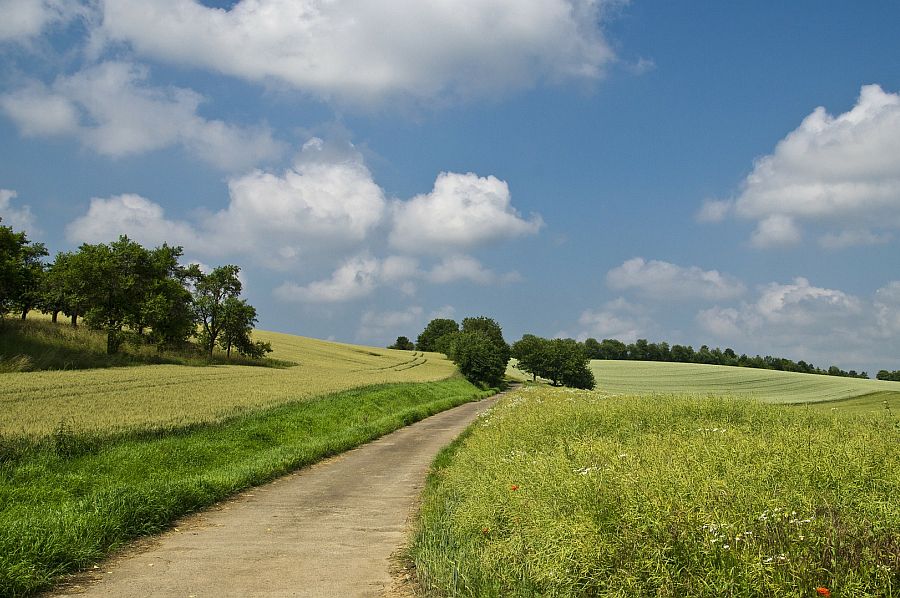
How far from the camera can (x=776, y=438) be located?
319 inches

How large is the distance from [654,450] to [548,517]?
240 centimetres

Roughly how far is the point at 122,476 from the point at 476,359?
230ft

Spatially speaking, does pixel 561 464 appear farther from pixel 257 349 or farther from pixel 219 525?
pixel 257 349

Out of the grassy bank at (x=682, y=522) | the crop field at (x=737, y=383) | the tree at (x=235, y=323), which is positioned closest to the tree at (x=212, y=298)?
the tree at (x=235, y=323)

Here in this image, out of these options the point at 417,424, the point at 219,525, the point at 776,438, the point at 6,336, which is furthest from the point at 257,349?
the point at 776,438

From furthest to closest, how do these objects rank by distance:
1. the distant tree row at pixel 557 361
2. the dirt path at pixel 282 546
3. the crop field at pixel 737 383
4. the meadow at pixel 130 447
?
the distant tree row at pixel 557 361 < the crop field at pixel 737 383 < the meadow at pixel 130 447 < the dirt path at pixel 282 546

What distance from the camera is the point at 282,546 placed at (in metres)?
8.37

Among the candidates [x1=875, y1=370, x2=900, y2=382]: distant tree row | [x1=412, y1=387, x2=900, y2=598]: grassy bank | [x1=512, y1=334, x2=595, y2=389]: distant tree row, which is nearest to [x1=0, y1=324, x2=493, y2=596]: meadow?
[x1=412, y1=387, x2=900, y2=598]: grassy bank

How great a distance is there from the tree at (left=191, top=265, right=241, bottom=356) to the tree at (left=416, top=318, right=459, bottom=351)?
4055 inches

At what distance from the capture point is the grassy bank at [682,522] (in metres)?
4.69

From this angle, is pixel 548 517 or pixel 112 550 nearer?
pixel 548 517

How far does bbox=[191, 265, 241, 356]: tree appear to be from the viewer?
220 ft

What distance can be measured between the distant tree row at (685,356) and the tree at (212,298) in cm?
7798

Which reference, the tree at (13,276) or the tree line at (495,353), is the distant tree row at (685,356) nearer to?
the tree line at (495,353)
